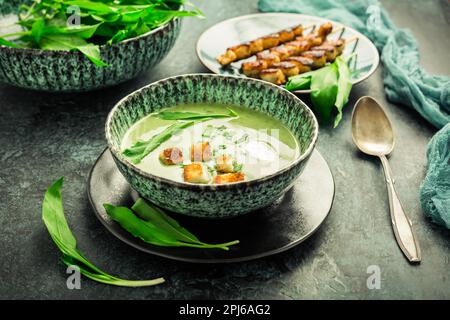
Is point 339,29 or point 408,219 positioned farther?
point 339,29

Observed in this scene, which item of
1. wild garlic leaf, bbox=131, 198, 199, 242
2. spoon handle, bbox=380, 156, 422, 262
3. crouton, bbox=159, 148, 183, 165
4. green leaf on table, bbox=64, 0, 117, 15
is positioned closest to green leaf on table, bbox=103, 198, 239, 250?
wild garlic leaf, bbox=131, 198, 199, 242

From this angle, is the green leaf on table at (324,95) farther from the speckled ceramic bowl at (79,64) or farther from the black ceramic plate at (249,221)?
the speckled ceramic bowl at (79,64)

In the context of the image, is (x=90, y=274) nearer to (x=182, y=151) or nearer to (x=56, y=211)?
(x=56, y=211)

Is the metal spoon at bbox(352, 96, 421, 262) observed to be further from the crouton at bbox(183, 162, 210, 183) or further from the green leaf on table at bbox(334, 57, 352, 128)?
the crouton at bbox(183, 162, 210, 183)

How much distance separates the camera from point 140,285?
1133 millimetres

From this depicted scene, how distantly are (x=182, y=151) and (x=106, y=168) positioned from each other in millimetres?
212

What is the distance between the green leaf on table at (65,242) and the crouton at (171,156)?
9.4 inches

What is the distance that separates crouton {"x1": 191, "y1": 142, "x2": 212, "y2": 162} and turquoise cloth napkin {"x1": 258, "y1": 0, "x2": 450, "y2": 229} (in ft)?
1.78

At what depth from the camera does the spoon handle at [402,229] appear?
1227 mm

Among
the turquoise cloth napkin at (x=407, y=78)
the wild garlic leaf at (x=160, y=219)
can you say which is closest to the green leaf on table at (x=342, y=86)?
the turquoise cloth napkin at (x=407, y=78)

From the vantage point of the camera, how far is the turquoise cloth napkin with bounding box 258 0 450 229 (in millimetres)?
1375

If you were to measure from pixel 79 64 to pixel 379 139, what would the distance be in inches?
35.3

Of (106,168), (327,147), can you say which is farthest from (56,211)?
(327,147)

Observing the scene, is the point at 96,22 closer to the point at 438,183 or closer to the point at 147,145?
the point at 147,145
